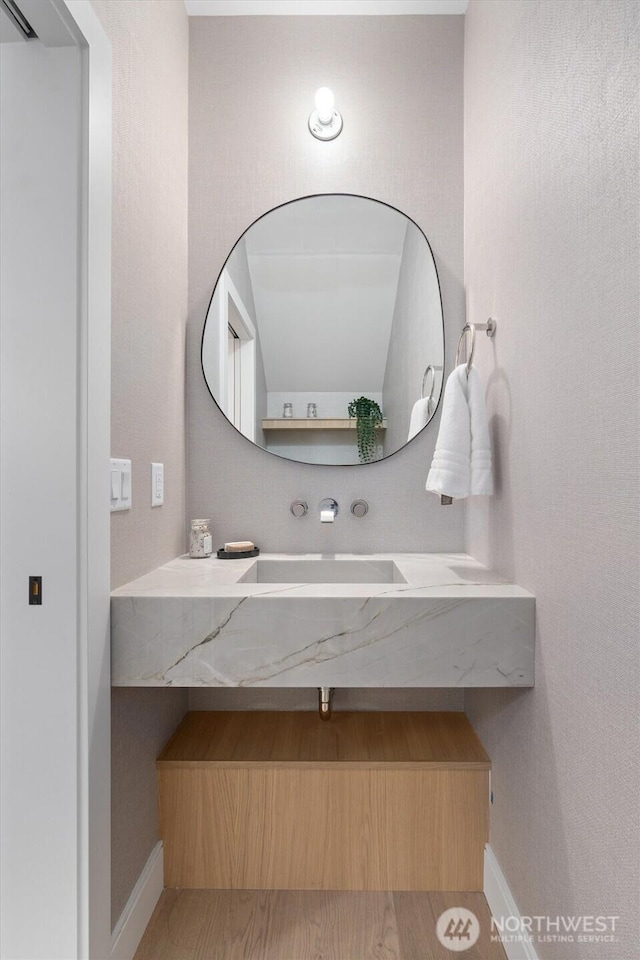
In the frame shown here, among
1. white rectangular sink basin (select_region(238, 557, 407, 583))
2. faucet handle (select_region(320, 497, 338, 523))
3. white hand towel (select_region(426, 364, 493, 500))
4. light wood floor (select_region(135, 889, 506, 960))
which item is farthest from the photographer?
faucet handle (select_region(320, 497, 338, 523))

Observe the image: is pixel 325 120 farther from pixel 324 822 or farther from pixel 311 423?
pixel 324 822

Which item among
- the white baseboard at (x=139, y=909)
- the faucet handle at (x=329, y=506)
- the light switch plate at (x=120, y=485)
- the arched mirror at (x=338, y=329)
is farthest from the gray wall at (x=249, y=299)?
the white baseboard at (x=139, y=909)

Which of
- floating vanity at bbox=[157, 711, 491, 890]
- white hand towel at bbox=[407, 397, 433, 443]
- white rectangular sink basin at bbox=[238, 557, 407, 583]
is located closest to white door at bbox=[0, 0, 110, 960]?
floating vanity at bbox=[157, 711, 491, 890]

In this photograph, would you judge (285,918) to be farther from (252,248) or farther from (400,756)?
(252,248)

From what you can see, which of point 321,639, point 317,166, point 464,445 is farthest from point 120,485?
point 317,166

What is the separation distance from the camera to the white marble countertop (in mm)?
1269

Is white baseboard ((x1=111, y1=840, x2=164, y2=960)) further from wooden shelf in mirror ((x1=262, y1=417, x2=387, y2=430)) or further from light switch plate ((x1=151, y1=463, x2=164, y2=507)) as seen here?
wooden shelf in mirror ((x1=262, y1=417, x2=387, y2=430))

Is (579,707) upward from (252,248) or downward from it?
downward

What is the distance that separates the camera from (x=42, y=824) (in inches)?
42.9

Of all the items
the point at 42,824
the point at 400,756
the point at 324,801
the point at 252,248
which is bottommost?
the point at 324,801

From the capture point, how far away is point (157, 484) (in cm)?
160

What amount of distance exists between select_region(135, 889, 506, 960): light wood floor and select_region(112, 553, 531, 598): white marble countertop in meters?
0.83

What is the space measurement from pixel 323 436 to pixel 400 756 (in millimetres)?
961

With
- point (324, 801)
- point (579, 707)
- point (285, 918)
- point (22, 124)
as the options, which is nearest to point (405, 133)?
point (22, 124)
